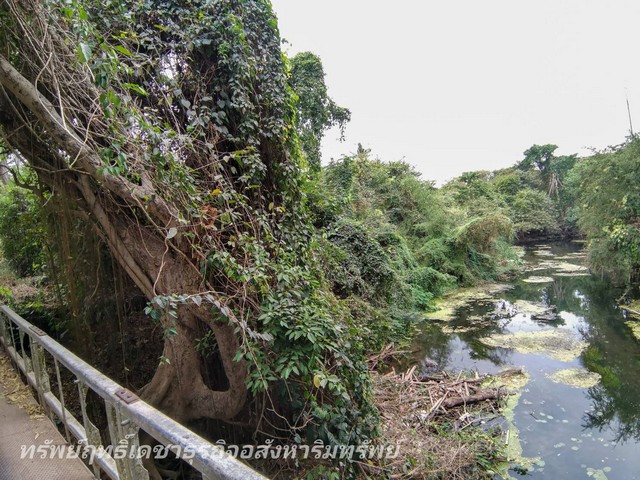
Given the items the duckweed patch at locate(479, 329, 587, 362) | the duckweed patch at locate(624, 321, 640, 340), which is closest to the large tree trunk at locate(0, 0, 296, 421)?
the duckweed patch at locate(479, 329, 587, 362)

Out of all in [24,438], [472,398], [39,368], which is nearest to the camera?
[24,438]

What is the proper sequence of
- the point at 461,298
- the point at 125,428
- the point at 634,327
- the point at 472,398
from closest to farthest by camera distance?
1. the point at 125,428
2. the point at 472,398
3. the point at 634,327
4. the point at 461,298

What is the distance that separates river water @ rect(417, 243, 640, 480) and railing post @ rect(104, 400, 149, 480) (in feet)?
15.1

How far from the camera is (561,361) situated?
7270 mm

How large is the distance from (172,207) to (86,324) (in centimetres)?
217

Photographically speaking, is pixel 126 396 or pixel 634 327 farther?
pixel 634 327

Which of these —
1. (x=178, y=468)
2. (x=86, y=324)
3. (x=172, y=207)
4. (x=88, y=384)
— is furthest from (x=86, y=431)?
(x=86, y=324)

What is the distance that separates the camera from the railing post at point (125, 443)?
1461 mm

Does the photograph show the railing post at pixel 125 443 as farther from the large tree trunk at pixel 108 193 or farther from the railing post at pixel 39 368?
the railing post at pixel 39 368

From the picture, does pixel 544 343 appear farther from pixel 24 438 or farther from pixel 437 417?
pixel 24 438

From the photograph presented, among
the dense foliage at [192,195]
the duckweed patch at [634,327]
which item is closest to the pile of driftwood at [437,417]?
the dense foliage at [192,195]

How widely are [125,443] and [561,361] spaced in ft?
27.4

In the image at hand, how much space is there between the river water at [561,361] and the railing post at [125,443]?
461 cm
